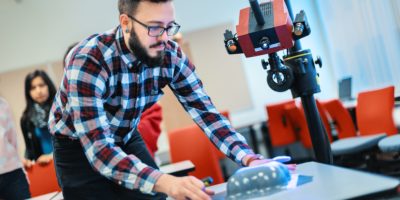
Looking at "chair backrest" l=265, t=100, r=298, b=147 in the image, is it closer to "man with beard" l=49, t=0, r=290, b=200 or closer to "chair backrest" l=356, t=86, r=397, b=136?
"chair backrest" l=356, t=86, r=397, b=136

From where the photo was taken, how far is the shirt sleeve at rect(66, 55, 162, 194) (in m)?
1.22

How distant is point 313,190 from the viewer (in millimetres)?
1000

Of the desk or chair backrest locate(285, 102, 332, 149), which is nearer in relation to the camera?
the desk

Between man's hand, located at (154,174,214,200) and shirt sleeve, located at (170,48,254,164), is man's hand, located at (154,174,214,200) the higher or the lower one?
the lower one

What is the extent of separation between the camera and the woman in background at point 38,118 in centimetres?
318

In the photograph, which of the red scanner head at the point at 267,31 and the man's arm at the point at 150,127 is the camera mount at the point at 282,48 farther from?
the man's arm at the point at 150,127

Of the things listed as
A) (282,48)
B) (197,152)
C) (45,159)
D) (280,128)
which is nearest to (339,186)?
(282,48)

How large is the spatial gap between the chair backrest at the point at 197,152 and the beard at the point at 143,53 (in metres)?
1.74

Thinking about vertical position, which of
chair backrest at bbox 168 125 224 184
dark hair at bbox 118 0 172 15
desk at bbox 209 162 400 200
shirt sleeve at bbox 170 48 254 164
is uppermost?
dark hair at bbox 118 0 172 15

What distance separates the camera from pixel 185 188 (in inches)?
43.3

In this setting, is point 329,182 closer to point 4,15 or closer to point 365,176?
point 365,176

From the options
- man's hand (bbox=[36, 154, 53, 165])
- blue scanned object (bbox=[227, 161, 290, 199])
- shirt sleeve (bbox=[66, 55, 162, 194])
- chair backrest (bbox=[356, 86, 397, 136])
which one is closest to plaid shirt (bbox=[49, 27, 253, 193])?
shirt sleeve (bbox=[66, 55, 162, 194])

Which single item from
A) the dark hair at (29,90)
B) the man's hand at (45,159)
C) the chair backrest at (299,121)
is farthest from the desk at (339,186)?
the chair backrest at (299,121)

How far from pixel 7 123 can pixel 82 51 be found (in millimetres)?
1749
